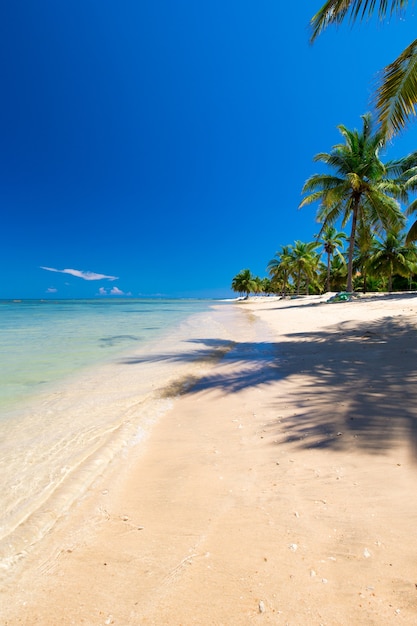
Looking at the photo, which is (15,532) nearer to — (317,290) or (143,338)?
(143,338)

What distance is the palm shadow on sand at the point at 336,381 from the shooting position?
9.03ft

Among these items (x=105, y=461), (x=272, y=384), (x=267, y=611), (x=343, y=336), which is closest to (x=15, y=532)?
(x=105, y=461)

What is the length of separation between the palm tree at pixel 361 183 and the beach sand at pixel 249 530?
1947 centimetres

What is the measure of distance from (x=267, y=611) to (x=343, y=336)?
8449mm

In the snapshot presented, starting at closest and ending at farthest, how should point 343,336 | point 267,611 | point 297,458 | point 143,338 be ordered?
1. point 267,611
2. point 297,458
3. point 343,336
4. point 143,338

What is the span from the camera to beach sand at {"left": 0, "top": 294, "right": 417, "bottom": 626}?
1.26 meters

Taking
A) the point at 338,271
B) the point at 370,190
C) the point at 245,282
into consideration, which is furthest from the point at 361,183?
the point at 245,282

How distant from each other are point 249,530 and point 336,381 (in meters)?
3.17

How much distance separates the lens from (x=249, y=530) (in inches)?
66.9

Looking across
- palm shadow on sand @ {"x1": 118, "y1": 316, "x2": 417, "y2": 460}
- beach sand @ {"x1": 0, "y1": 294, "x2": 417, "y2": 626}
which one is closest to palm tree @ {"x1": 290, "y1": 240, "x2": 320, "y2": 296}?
palm shadow on sand @ {"x1": 118, "y1": 316, "x2": 417, "y2": 460}

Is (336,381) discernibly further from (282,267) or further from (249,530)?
(282,267)

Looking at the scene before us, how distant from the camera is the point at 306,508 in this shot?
1.83 meters

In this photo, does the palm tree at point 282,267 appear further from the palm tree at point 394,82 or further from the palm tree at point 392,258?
the palm tree at point 394,82

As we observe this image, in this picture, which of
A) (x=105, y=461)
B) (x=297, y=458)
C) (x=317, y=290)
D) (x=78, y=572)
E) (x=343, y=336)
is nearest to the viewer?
(x=78, y=572)
